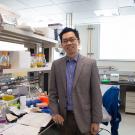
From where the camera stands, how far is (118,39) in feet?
17.2

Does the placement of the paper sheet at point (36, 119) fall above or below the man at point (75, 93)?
below

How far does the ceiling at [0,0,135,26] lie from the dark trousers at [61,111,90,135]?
7.37ft

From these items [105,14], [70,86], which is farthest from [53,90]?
[105,14]

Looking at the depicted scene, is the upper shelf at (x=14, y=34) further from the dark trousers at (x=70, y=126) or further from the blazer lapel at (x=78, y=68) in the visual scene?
the dark trousers at (x=70, y=126)

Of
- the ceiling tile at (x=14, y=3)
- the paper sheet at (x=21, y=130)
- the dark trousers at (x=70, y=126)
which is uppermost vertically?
the ceiling tile at (x=14, y=3)

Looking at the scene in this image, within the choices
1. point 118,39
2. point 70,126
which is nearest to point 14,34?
point 70,126

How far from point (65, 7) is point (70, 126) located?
9.96ft

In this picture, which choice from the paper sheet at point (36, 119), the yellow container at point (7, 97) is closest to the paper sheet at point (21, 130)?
the paper sheet at point (36, 119)

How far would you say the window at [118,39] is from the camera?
16.8 feet

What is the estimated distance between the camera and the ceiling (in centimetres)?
376

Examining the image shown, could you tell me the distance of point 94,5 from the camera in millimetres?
3891

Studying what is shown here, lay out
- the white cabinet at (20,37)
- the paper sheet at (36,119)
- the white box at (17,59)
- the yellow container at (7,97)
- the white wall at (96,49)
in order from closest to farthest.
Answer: the paper sheet at (36,119)
the white cabinet at (20,37)
the white box at (17,59)
the yellow container at (7,97)
the white wall at (96,49)

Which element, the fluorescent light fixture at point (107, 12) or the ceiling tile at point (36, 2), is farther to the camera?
the fluorescent light fixture at point (107, 12)

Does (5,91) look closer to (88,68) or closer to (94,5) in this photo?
(88,68)
